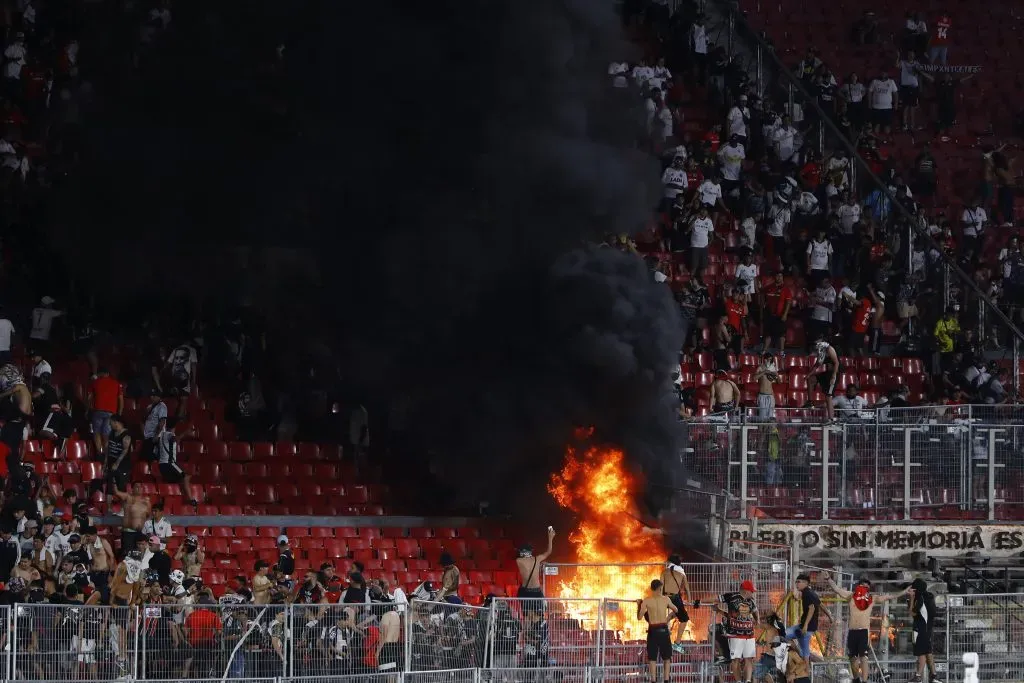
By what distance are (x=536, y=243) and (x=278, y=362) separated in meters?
3.93

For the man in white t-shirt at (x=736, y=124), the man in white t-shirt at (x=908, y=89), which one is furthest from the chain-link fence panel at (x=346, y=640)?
the man in white t-shirt at (x=908, y=89)

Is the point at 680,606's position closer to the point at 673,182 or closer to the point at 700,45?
the point at 673,182

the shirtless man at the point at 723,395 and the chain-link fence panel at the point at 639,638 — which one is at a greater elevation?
the shirtless man at the point at 723,395

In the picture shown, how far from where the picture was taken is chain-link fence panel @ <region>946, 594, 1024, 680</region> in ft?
73.7

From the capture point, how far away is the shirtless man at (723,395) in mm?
27625

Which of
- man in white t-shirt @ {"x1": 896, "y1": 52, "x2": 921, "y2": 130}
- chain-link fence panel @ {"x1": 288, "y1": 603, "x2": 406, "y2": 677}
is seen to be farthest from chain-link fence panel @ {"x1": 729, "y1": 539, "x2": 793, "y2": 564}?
man in white t-shirt @ {"x1": 896, "y1": 52, "x2": 921, "y2": 130}

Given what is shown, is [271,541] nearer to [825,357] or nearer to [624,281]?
[624,281]

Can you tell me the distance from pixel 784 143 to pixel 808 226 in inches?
64.5

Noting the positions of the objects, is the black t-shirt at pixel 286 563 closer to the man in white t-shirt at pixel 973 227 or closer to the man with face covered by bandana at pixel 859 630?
the man with face covered by bandana at pixel 859 630

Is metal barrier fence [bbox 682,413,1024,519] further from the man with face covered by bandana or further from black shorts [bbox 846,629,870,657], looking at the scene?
black shorts [bbox 846,629,870,657]

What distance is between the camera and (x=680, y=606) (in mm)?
21234

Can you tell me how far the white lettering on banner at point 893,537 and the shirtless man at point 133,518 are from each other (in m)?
6.93

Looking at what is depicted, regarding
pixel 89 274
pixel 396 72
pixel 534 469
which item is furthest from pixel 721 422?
pixel 89 274

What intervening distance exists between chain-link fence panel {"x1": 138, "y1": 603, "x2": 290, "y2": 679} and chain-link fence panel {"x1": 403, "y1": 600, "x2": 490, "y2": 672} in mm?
1236
